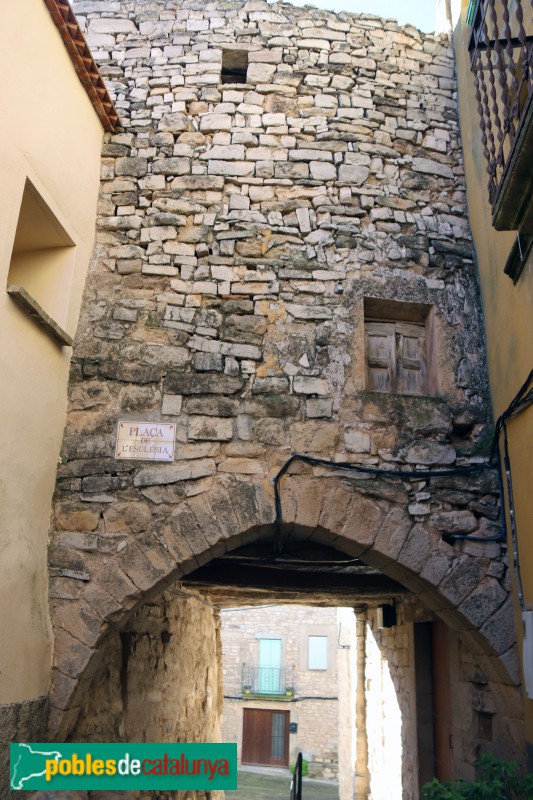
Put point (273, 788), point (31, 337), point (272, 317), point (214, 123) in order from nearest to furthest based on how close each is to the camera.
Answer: point (31, 337) < point (272, 317) < point (214, 123) < point (273, 788)

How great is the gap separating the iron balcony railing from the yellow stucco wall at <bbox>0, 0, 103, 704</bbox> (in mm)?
14000

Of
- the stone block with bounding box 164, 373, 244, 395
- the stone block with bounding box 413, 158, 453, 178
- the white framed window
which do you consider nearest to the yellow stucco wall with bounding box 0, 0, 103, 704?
the stone block with bounding box 164, 373, 244, 395

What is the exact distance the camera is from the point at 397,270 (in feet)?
13.2

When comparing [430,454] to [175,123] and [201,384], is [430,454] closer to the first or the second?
[201,384]

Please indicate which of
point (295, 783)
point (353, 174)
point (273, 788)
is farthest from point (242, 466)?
point (273, 788)

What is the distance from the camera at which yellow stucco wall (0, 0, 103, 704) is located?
2934 mm

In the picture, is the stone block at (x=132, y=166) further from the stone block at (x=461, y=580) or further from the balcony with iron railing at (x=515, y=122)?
the stone block at (x=461, y=580)

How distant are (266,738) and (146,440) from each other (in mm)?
Result: 14837

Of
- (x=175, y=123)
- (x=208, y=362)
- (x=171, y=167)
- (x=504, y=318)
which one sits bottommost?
(x=208, y=362)

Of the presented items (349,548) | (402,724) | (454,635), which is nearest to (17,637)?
(349,548)

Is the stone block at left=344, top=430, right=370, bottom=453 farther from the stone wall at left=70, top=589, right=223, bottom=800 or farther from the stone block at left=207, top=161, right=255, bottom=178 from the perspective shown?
the stone block at left=207, top=161, right=255, bottom=178

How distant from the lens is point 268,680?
16.1 meters

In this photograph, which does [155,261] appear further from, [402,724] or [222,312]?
[402,724]

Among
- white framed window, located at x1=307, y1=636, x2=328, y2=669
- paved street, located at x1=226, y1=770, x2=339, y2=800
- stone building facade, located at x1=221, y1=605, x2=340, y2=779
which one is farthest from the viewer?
white framed window, located at x1=307, y1=636, x2=328, y2=669
